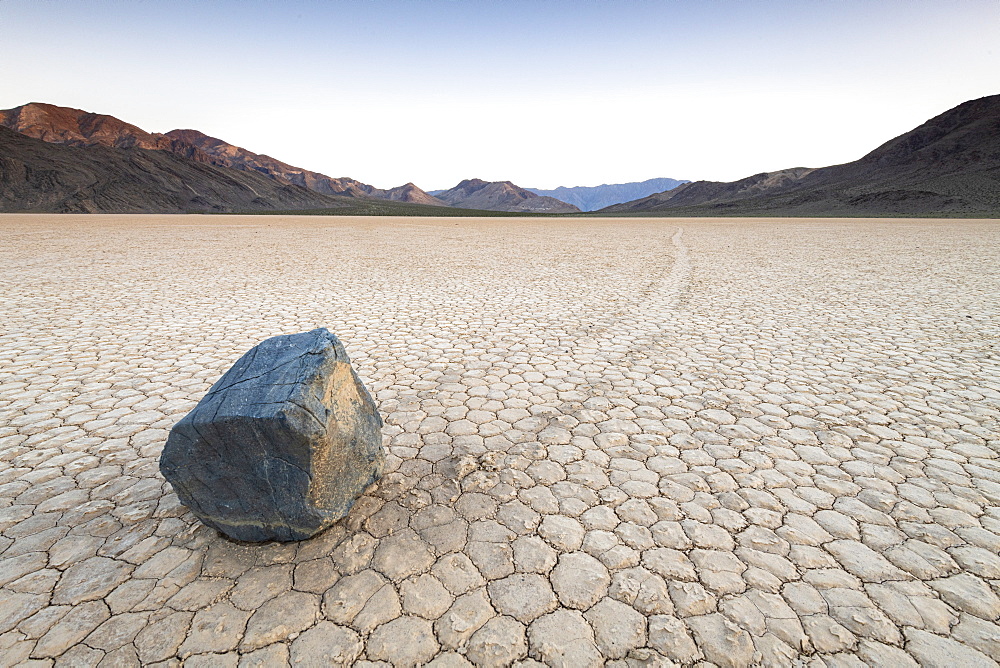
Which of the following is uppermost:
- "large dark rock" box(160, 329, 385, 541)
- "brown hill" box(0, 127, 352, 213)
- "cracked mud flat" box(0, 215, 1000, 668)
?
"brown hill" box(0, 127, 352, 213)

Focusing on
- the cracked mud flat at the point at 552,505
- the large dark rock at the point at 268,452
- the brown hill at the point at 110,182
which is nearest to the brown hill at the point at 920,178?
the cracked mud flat at the point at 552,505

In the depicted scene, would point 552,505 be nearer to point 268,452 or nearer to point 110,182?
point 268,452

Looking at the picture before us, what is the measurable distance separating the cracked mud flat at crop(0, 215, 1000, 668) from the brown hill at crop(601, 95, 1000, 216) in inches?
2124

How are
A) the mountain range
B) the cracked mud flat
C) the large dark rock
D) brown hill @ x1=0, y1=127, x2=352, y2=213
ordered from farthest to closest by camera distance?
brown hill @ x1=0, y1=127, x2=352, y2=213
the mountain range
the large dark rock
the cracked mud flat

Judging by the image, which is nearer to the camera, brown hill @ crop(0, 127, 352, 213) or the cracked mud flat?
the cracked mud flat

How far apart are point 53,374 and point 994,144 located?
8916 centimetres

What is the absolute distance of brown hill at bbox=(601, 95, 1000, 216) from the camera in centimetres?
4769

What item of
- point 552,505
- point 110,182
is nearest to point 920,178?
point 552,505

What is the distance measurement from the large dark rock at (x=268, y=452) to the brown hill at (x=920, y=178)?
5749 cm

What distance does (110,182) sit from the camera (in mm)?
64688

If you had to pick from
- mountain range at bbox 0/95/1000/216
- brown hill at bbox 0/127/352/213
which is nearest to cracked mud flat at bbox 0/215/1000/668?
mountain range at bbox 0/95/1000/216

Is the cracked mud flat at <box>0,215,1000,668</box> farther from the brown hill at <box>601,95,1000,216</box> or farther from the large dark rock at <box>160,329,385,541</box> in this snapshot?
the brown hill at <box>601,95,1000,216</box>

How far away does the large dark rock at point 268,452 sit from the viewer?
2.07 meters

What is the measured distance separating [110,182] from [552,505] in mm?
85350
